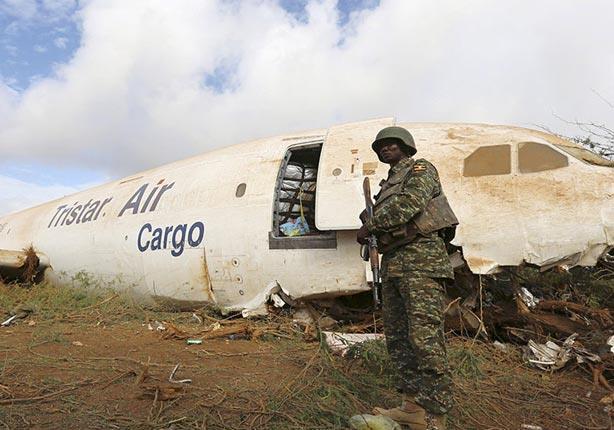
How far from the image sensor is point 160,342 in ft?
22.8

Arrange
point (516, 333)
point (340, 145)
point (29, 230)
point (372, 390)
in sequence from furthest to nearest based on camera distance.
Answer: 1. point (29, 230)
2. point (340, 145)
3. point (516, 333)
4. point (372, 390)

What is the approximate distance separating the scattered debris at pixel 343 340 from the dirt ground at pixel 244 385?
202 millimetres

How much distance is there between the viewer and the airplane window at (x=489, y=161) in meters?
6.40

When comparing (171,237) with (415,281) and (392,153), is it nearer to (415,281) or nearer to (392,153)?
(392,153)

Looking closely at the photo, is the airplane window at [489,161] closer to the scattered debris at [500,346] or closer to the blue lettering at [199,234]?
the scattered debris at [500,346]

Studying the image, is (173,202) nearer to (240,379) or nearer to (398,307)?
(240,379)

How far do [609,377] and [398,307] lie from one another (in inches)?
109

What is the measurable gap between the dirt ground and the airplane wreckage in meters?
1.01

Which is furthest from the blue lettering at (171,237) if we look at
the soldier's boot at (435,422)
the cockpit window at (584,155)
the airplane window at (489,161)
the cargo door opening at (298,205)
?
the cockpit window at (584,155)

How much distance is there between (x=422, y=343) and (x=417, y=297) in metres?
0.34

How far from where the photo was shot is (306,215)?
911 centimetres

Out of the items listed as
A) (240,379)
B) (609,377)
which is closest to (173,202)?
(240,379)

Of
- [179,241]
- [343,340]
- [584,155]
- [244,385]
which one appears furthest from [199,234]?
[584,155]

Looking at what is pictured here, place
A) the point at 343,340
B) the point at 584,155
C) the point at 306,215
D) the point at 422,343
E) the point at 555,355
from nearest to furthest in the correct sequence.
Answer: the point at 422,343
the point at 555,355
the point at 343,340
the point at 584,155
the point at 306,215
